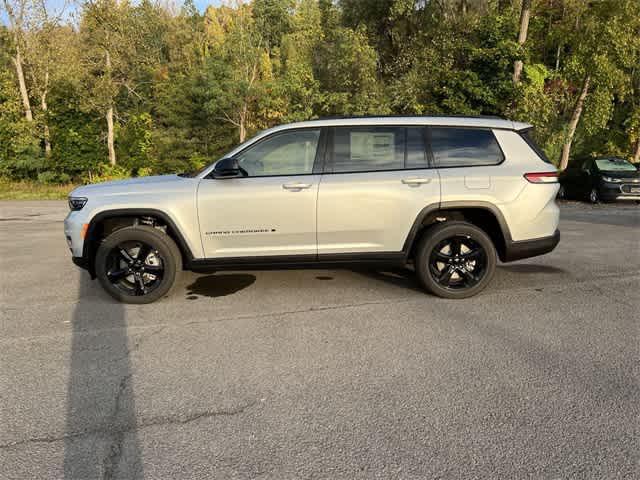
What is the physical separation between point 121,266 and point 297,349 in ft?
7.60

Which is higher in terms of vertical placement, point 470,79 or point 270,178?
point 470,79

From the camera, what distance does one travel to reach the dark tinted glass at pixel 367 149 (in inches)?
182

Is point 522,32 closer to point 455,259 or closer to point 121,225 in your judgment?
point 455,259

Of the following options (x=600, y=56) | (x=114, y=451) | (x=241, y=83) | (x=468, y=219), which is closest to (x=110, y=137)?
(x=241, y=83)

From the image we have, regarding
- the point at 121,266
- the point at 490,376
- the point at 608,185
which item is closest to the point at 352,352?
the point at 490,376

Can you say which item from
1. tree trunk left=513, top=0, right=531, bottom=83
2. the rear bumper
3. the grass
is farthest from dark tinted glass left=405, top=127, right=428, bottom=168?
the grass

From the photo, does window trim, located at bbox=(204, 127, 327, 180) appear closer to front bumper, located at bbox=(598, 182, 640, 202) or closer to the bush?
front bumper, located at bbox=(598, 182, 640, 202)

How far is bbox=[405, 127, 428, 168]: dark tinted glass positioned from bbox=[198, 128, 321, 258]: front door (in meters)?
0.96

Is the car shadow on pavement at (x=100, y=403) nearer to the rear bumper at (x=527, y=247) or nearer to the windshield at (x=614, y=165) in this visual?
the rear bumper at (x=527, y=247)

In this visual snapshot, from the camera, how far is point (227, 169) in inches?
173

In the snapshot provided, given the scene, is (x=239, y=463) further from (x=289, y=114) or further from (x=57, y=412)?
(x=289, y=114)

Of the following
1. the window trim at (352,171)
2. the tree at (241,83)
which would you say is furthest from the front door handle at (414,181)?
the tree at (241,83)

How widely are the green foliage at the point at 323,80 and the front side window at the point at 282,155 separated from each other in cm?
1555

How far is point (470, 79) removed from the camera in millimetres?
18188
